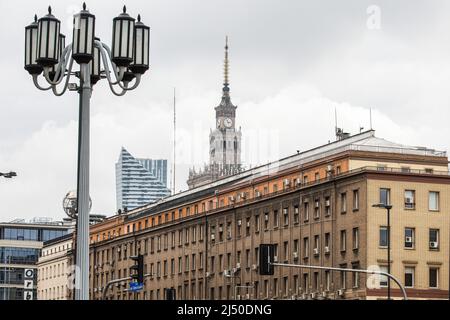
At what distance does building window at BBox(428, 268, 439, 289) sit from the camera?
99.2m

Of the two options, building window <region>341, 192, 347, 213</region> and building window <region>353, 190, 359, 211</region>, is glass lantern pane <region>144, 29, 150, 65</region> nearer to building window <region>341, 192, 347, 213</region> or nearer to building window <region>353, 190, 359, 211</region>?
building window <region>353, 190, 359, 211</region>

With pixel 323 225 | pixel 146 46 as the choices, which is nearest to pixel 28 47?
pixel 146 46

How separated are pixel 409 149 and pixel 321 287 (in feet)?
47.3

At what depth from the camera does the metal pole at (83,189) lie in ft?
71.3

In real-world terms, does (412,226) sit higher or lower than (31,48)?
higher

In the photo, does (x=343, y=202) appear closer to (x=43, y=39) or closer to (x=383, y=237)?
(x=383, y=237)

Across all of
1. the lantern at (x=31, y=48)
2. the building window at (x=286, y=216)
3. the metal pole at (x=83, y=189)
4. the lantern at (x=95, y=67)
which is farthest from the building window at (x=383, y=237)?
the lantern at (x=31, y=48)

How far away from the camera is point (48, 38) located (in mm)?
21875

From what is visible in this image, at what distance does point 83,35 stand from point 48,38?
0.69m

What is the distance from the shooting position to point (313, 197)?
107250 mm

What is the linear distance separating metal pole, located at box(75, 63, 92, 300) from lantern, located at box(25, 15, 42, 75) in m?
0.84
